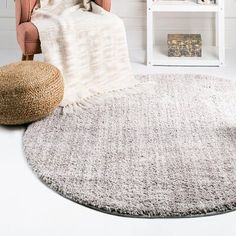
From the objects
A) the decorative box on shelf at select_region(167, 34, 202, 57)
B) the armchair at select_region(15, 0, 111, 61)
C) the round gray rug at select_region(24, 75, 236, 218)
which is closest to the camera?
the round gray rug at select_region(24, 75, 236, 218)

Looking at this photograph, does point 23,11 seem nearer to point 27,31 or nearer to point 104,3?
point 27,31

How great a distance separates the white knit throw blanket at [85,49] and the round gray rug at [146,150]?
123 millimetres

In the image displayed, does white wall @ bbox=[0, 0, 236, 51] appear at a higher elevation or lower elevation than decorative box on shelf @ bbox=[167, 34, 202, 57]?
higher

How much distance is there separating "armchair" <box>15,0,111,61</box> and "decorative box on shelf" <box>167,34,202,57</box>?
992 millimetres

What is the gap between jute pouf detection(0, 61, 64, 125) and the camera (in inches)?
102

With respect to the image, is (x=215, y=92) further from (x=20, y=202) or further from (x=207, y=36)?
(x=20, y=202)

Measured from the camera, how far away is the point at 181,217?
1901 millimetres

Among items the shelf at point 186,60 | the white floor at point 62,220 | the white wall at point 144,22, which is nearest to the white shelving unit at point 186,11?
the shelf at point 186,60

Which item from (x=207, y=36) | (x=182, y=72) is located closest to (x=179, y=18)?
(x=207, y=36)

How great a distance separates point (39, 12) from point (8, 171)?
48.4 inches

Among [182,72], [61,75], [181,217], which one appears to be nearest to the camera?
[181,217]

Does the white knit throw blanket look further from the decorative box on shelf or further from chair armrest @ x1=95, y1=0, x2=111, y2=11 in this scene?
the decorative box on shelf

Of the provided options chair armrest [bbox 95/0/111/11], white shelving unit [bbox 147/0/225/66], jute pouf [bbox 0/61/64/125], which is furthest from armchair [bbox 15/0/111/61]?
Answer: white shelving unit [bbox 147/0/225/66]

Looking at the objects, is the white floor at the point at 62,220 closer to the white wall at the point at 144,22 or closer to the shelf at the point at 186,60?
the shelf at the point at 186,60
